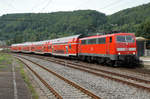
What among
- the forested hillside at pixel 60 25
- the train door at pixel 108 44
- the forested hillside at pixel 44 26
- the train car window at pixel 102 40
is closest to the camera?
the train door at pixel 108 44

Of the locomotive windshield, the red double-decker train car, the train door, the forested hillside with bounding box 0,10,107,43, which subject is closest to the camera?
the red double-decker train car

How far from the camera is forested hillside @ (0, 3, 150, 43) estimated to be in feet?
136

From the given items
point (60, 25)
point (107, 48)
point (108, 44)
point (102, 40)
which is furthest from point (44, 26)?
point (108, 44)

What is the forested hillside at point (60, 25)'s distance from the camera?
4156cm

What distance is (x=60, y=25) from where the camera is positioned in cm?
9650

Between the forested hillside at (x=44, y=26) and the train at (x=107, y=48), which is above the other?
the forested hillside at (x=44, y=26)

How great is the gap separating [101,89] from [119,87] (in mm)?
1051

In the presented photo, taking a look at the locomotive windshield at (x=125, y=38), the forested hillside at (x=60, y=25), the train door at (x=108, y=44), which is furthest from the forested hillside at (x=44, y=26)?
the locomotive windshield at (x=125, y=38)

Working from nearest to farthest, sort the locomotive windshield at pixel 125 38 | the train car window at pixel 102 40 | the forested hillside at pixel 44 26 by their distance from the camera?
the locomotive windshield at pixel 125 38
the train car window at pixel 102 40
the forested hillside at pixel 44 26

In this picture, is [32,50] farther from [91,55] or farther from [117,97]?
[117,97]

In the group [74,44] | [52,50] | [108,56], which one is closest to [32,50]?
[52,50]

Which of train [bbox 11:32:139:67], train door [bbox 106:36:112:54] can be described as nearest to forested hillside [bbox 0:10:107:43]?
train [bbox 11:32:139:67]

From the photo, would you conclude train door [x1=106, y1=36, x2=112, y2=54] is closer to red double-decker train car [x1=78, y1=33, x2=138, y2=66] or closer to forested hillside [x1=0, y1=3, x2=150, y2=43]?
red double-decker train car [x1=78, y1=33, x2=138, y2=66]

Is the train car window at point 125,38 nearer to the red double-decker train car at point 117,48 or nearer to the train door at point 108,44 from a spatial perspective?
the red double-decker train car at point 117,48
